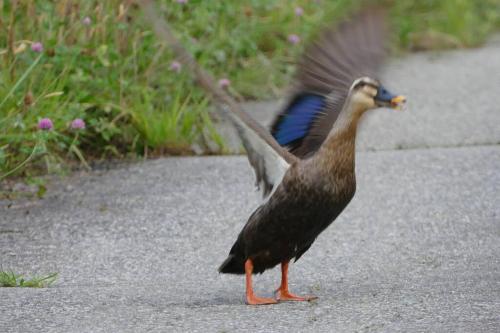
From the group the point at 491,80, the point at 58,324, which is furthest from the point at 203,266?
the point at 491,80

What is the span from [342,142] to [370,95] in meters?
0.23

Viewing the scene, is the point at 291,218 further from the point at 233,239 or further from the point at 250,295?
the point at 233,239

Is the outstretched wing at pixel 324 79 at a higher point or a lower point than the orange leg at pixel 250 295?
higher

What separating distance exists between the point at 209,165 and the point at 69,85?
41.1 inches

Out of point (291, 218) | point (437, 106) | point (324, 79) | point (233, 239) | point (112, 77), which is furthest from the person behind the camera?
point (437, 106)

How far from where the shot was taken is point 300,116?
4.87m

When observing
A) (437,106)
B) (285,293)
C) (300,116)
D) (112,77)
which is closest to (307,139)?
(300,116)

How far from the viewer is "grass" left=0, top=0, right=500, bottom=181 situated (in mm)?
6270

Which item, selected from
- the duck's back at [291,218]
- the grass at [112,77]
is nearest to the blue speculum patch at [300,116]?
the duck's back at [291,218]

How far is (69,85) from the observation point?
6867 millimetres

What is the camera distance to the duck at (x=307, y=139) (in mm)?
4312

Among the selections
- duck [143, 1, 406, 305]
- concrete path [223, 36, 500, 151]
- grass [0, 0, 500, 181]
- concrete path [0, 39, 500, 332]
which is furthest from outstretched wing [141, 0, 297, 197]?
concrete path [223, 36, 500, 151]

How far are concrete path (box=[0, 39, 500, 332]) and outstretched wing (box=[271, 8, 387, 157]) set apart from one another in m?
0.71

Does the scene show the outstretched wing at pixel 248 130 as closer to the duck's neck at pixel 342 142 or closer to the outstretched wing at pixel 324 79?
the duck's neck at pixel 342 142
